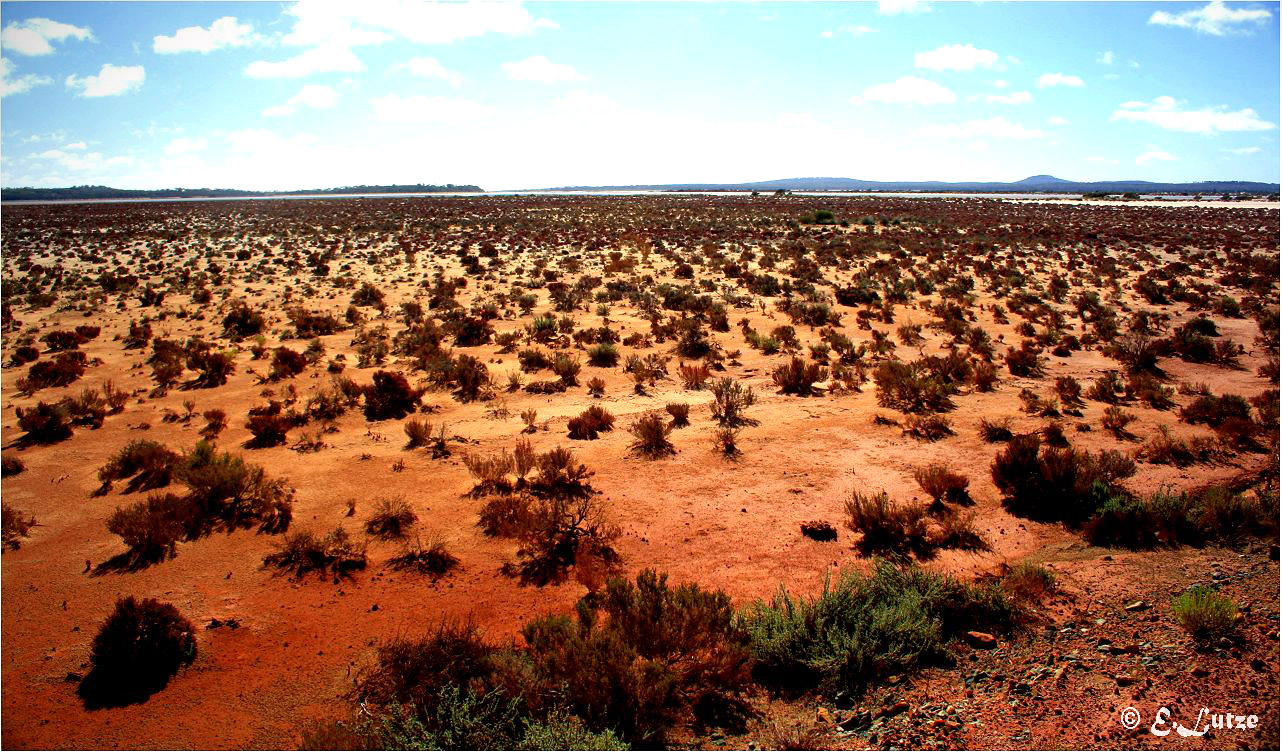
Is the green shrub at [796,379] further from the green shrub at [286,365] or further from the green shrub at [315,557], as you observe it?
the green shrub at [286,365]

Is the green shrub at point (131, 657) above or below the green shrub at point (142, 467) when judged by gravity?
below

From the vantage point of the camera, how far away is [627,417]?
10.6m

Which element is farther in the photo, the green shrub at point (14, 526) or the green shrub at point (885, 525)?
the green shrub at point (14, 526)

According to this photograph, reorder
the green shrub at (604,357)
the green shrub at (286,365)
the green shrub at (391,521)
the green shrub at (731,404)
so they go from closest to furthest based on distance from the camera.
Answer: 1. the green shrub at (391,521)
2. the green shrub at (731,404)
3. the green shrub at (286,365)
4. the green shrub at (604,357)

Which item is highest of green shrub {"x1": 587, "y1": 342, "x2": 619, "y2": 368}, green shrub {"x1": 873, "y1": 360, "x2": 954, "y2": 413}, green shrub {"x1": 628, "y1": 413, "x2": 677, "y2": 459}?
green shrub {"x1": 587, "y1": 342, "x2": 619, "y2": 368}

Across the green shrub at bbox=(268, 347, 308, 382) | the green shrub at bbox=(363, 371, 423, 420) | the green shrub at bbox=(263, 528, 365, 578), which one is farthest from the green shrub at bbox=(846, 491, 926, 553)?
the green shrub at bbox=(268, 347, 308, 382)

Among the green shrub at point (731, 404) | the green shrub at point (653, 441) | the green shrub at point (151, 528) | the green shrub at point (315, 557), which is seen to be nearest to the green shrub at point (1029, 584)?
the green shrub at point (653, 441)

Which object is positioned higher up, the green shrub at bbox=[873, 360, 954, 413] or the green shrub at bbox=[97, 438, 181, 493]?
the green shrub at bbox=[873, 360, 954, 413]

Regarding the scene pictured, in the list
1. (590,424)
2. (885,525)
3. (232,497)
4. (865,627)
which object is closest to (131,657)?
(232,497)

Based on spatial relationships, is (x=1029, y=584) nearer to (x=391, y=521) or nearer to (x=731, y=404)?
(x=731, y=404)

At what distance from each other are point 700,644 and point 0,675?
5.70m

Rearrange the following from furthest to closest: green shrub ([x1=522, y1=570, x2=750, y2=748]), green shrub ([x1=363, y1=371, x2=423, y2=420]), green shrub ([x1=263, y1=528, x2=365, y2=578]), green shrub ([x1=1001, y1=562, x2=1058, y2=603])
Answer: green shrub ([x1=363, y1=371, x2=423, y2=420]), green shrub ([x1=263, y1=528, x2=365, y2=578]), green shrub ([x1=1001, y1=562, x2=1058, y2=603]), green shrub ([x1=522, y1=570, x2=750, y2=748])

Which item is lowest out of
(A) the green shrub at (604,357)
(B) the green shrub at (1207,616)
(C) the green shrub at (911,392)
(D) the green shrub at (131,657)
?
(D) the green shrub at (131,657)

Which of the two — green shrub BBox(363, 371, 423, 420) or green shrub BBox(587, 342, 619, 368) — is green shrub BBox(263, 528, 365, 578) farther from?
green shrub BBox(587, 342, 619, 368)
